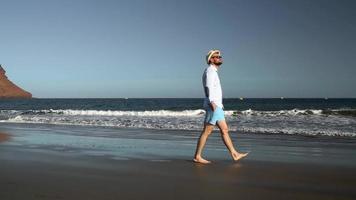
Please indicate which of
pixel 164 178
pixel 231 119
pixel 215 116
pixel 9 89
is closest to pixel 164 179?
pixel 164 178

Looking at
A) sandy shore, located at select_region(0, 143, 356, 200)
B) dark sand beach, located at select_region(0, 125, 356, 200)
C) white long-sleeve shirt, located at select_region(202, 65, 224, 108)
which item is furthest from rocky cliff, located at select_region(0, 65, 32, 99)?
white long-sleeve shirt, located at select_region(202, 65, 224, 108)

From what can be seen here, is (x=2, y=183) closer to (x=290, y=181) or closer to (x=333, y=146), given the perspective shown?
(x=290, y=181)

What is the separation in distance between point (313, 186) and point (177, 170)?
6.54 feet

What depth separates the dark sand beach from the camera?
4852mm

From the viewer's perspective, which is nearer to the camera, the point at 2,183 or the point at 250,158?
the point at 2,183

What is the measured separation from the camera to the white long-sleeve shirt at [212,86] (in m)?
7.28

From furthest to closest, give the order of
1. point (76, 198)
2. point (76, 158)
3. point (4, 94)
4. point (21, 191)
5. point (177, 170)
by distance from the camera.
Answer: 1. point (4, 94)
2. point (76, 158)
3. point (177, 170)
4. point (21, 191)
5. point (76, 198)

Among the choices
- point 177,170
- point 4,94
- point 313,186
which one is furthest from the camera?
point 4,94

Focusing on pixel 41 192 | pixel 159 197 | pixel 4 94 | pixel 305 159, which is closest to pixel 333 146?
pixel 305 159

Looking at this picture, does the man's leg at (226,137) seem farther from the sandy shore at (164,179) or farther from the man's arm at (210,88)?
the man's arm at (210,88)

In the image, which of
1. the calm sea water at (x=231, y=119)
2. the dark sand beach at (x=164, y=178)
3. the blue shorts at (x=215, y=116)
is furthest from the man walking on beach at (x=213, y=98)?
the calm sea water at (x=231, y=119)

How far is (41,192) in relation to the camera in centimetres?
489

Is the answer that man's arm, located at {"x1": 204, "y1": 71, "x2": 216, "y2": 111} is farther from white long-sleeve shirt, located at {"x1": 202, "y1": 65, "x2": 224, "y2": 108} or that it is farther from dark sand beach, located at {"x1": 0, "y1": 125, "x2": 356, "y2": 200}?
dark sand beach, located at {"x1": 0, "y1": 125, "x2": 356, "y2": 200}

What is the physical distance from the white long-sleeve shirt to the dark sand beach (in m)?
1.05
